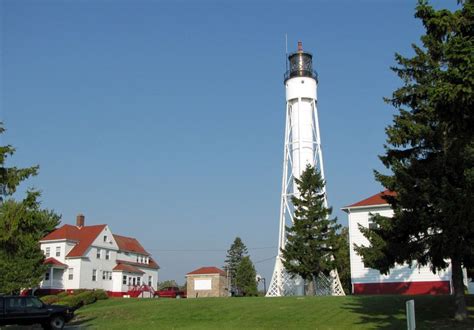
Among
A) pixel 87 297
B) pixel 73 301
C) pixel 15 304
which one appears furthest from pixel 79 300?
pixel 15 304

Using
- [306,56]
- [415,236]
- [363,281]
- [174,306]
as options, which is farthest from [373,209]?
[415,236]

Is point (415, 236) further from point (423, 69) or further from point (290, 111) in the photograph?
point (290, 111)

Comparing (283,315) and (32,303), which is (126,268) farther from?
(283,315)

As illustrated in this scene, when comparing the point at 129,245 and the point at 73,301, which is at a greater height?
the point at 129,245

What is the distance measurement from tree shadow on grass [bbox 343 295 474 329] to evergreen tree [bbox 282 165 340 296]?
12.4 meters

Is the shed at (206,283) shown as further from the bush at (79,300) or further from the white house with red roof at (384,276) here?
the white house with red roof at (384,276)

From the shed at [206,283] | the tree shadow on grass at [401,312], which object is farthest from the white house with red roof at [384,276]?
the shed at [206,283]

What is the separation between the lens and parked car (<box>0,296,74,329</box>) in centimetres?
2405

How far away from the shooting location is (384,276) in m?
46.2

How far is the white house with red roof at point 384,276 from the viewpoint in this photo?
44250 millimetres

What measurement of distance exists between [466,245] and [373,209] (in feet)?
89.6

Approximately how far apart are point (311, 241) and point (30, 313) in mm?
23488

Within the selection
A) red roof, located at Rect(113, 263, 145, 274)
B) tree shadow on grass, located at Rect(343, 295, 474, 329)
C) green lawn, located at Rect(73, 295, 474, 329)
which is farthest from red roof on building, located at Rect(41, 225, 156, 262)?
tree shadow on grass, located at Rect(343, 295, 474, 329)

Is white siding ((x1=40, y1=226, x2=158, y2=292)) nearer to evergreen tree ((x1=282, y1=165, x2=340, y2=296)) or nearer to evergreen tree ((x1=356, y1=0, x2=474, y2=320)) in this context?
evergreen tree ((x1=282, y1=165, x2=340, y2=296))
